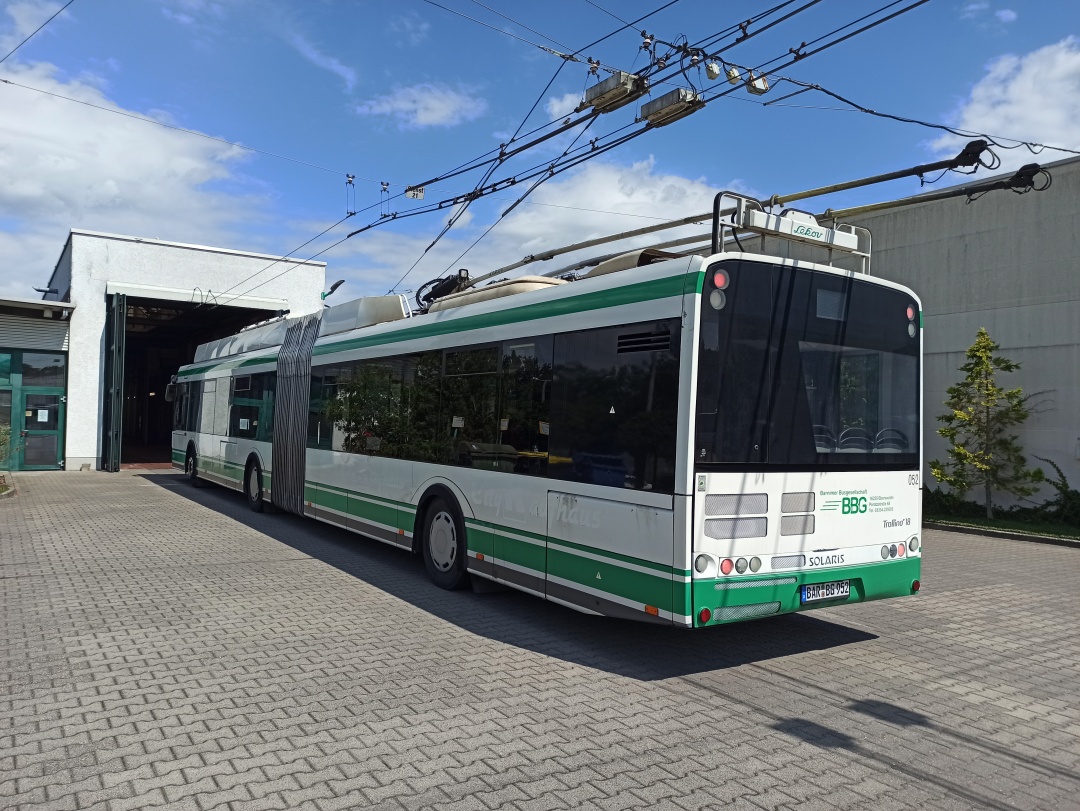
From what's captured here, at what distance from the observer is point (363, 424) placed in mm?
10438

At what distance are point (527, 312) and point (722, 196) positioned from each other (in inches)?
80.7

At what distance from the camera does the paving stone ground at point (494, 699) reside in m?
4.05

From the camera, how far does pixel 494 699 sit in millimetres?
5305

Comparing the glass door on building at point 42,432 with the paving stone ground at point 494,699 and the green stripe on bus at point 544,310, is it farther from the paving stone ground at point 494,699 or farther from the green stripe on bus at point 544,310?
the paving stone ground at point 494,699

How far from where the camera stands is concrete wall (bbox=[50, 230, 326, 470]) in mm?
23672

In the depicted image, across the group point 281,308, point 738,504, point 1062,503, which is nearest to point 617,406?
point 738,504

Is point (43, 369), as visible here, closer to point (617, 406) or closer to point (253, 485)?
point (253, 485)

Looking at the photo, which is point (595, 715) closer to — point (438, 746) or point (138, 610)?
point (438, 746)

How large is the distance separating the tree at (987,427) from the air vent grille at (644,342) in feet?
39.1

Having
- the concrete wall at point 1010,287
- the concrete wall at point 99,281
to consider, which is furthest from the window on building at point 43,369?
the concrete wall at point 1010,287

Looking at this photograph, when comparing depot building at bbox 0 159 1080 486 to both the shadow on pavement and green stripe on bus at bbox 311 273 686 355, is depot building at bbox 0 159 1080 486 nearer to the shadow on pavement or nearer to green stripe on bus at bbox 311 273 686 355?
the shadow on pavement

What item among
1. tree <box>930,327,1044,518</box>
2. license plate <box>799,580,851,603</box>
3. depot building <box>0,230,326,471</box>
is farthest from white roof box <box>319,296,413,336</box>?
depot building <box>0,230,326,471</box>

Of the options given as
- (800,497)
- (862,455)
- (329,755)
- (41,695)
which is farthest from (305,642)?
(862,455)

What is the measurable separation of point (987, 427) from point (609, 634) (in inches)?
464
